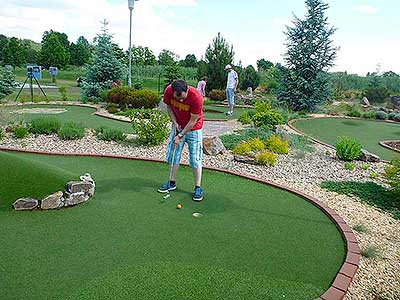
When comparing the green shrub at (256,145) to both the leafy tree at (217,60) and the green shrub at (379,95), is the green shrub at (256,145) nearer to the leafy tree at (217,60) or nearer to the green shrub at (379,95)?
the leafy tree at (217,60)

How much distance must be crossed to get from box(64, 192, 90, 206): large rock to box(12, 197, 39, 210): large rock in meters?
0.32

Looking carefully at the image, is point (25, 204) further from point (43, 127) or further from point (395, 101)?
point (395, 101)

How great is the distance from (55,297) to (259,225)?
2121 mm

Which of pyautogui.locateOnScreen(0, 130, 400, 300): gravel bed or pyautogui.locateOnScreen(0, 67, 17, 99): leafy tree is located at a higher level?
pyautogui.locateOnScreen(0, 67, 17, 99): leafy tree

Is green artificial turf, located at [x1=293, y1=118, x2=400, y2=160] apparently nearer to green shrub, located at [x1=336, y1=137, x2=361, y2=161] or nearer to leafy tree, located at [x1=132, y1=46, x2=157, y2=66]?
green shrub, located at [x1=336, y1=137, x2=361, y2=161]

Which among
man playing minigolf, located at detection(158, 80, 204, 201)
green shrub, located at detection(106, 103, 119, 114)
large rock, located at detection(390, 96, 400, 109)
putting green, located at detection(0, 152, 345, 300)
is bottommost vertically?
green shrub, located at detection(106, 103, 119, 114)

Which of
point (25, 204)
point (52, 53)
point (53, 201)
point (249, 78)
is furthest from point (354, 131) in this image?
point (52, 53)

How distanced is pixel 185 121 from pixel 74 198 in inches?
60.9

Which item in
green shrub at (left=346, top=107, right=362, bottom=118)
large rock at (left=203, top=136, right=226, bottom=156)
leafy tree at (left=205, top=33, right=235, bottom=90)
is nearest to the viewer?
large rock at (left=203, top=136, right=226, bottom=156)

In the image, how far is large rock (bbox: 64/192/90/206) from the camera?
3924mm

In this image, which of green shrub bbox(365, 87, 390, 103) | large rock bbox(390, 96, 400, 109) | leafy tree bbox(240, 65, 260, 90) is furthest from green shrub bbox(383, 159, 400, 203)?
leafy tree bbox(240, 65, 260, 90)

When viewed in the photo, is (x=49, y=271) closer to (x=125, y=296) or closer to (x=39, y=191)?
(x=125, y=296)

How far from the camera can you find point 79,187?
4.00 meters

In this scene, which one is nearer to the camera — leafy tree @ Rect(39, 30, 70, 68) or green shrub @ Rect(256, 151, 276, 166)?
green shrub @ Rect(256, 151, 276, 166)
